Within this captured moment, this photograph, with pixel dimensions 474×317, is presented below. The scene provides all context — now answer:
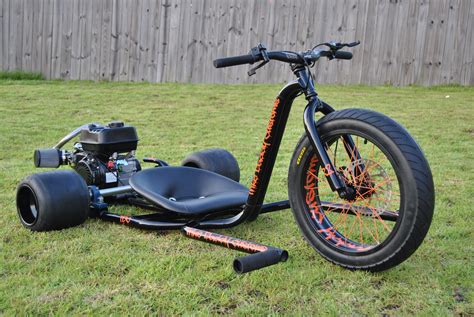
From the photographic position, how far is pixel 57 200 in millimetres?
3645

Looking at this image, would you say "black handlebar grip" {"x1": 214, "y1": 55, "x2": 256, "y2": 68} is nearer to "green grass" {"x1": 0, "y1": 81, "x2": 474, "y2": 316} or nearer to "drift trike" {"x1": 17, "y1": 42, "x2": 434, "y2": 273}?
"drift trike" {"x1": 17, "y1": 42, "x2": 434, "y2": 273}

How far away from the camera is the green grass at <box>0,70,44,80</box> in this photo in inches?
464

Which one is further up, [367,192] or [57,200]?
[367,192]

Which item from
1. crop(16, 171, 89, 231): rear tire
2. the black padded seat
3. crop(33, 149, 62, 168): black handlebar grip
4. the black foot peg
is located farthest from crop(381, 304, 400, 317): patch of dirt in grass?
crop(33, 149, 62, 168): black handlebar grip

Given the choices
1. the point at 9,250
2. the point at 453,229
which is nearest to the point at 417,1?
the point at 453,229

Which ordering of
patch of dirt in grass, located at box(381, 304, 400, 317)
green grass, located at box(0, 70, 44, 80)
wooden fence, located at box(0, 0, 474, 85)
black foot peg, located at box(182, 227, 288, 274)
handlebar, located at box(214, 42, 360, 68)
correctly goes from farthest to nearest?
green grass, located at box(0, 70, 44, 80)
wooden fence, located at box(0, 0, 474, 85)
handlebar, located at box(214, 42, 360, 68)
black foot peg, located at box(182, 227, 288, 274)
patch of dirt in grass, located at box(381, 304, 400, 317)

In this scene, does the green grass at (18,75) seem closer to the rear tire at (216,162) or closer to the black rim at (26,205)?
the rear tire at (216,162)

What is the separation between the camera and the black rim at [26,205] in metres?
3.86

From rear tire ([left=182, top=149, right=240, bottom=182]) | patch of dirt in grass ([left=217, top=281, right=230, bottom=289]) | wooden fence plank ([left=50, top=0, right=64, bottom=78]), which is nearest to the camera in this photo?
patch of dirt in grass ([left=217, top=281, right=230, bottom=289])

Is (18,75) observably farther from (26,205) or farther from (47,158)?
(26,205)

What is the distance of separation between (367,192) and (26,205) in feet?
7.22

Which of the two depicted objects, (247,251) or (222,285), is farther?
(247,251)

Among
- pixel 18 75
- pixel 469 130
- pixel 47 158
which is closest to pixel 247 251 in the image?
pixel 47 158

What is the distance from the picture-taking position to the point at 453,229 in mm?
3826
